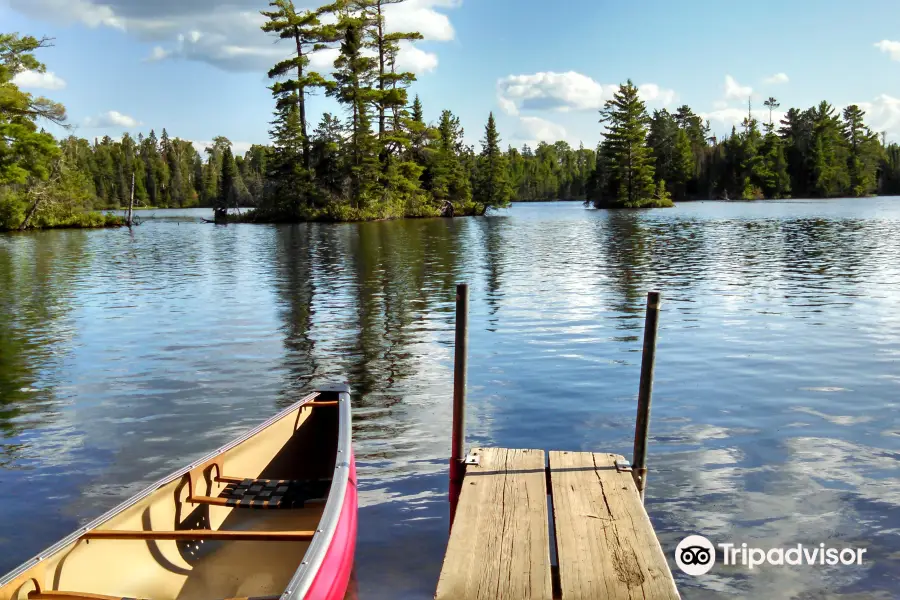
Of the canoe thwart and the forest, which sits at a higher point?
the forest

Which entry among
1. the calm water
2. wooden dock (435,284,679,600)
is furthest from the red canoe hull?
wooden dock (435,284,679,600)

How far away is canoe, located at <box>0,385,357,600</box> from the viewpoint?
14.0 feet

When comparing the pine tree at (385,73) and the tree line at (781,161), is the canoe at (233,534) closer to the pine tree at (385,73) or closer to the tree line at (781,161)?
the pine tree at (385,73)

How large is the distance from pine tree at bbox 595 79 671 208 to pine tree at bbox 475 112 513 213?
13653mm

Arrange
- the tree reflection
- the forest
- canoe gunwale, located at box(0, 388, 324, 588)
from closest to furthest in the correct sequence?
canoe gunwale, located at box(0, 388, 324, 588), the tree reflection, the forest

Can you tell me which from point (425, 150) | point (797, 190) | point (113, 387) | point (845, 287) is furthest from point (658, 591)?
point (797, 190)

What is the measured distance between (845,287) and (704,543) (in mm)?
17366

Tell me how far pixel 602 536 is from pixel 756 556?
6.58 feet

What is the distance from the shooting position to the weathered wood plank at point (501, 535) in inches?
171

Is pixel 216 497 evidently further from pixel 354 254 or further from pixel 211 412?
pixel 354 254

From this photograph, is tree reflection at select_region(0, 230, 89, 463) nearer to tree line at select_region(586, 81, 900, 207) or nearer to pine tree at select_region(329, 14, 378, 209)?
pine tree at select_region(329, 14, 378, 209)

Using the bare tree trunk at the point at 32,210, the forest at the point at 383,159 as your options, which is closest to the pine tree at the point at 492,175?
the forest at the point at 383,159

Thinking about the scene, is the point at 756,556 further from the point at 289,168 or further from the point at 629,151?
the point at 629,151

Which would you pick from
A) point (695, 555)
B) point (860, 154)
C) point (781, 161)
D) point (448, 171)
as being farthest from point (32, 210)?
point (860, 154)
